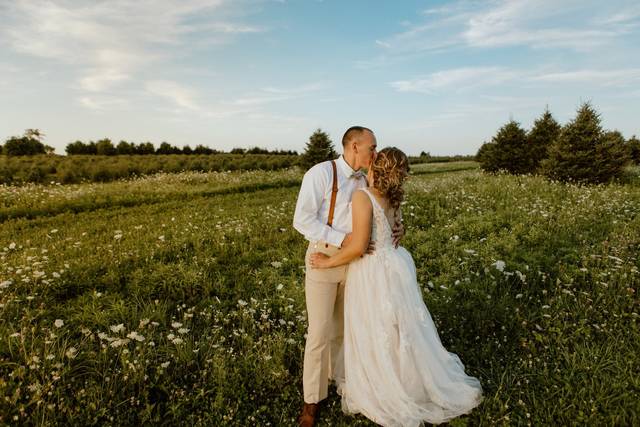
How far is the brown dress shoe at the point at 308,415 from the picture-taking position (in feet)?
12.2

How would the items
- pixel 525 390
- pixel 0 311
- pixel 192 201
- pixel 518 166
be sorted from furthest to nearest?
pixel 518 166, pixel 192 201, pixel 0 311, pixel 525 390

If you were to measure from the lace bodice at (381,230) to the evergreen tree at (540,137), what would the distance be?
80.7 ft

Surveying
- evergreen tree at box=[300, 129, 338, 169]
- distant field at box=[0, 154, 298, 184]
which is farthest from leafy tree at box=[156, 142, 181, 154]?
evergreen tree at box=[300, 129, 338, 169]

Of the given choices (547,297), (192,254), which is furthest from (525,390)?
(192,254)

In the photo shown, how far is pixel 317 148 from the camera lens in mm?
28531

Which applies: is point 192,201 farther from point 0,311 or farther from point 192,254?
point 0,311

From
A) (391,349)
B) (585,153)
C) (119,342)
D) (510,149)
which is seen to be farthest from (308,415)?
(510,149)

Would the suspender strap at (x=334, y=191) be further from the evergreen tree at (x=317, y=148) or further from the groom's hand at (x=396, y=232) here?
the evergreen tree at (x=317, y=148)

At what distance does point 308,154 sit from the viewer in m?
28.5

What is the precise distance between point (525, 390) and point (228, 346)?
3.46m

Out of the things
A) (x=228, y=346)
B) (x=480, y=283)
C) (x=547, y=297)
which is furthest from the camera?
(x=480, y=283)

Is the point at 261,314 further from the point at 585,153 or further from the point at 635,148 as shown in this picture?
the point at 635,148

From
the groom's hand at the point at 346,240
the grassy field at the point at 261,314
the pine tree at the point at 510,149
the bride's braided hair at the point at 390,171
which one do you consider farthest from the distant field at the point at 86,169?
the bride's braided hair at the point at 390,171

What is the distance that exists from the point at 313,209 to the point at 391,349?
5.19 feet
